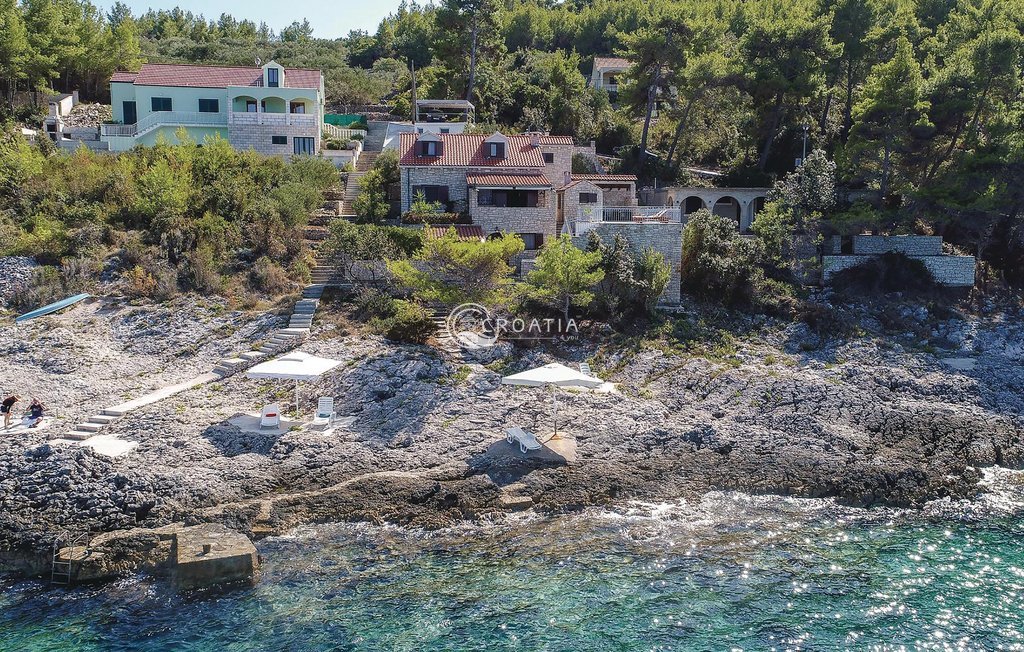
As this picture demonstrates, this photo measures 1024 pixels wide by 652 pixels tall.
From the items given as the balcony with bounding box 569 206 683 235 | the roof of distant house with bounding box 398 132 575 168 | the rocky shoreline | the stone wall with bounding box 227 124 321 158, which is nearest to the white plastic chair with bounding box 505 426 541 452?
the rocky shoreline

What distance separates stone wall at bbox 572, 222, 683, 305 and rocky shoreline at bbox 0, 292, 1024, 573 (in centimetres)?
192

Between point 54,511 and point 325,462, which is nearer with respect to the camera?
point 54,511

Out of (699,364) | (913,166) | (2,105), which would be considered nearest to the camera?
(699,364)

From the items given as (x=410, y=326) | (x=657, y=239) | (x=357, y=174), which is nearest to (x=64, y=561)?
(x=410, y=326)

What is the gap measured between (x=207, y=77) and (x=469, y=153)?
62.3ft

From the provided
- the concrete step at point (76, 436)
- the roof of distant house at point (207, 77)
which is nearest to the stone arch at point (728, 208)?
the roof of distant house at point (207, 77)

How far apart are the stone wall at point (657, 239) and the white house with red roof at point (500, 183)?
3820 millimetres

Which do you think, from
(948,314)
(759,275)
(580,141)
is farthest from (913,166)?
(580,141)

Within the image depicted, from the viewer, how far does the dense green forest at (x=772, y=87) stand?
4031cm

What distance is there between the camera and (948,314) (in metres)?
38.4

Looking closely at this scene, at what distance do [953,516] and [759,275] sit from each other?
15774 millimetres

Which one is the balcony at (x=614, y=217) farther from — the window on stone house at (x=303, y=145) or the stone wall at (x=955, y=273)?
the window on stone house at (x=303, y=145)

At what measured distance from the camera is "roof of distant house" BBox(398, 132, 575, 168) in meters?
43.8

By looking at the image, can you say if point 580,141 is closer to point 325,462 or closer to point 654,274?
point 654,274
